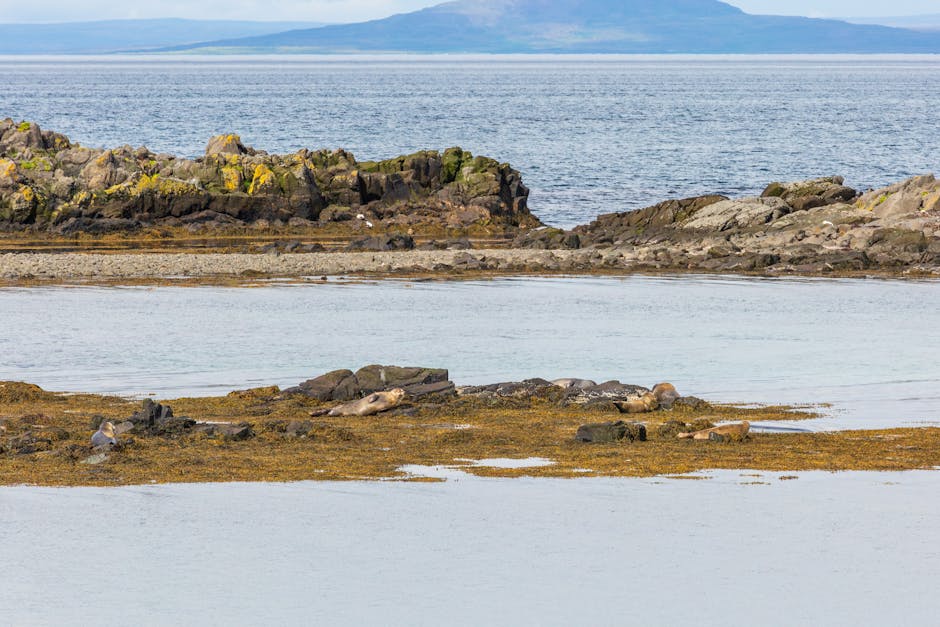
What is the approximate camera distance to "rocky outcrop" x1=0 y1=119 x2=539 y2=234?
44.3 m

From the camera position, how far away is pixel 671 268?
35.2m

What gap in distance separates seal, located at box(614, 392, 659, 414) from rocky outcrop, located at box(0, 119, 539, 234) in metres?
29.3

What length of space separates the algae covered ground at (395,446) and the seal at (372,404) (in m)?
0.14

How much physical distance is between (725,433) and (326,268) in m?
21.9

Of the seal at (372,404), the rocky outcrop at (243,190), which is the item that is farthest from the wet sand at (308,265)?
the seal at (372,404)

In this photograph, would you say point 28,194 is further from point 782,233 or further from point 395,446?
point 395,446

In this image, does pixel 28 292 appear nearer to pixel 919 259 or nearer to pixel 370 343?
pixel 370 343

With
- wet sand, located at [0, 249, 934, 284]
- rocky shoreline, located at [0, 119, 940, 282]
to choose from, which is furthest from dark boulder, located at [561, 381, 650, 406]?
rocky shoreline, located at [0, 119, 940, 282]

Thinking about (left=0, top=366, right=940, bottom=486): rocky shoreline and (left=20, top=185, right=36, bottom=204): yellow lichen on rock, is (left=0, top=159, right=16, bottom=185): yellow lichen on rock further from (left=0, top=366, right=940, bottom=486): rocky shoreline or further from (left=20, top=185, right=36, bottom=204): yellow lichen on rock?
(left=0, top=366, right=940, bottom=486): rocky shoreline

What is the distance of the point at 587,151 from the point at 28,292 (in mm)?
54774

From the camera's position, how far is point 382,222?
45.6 m

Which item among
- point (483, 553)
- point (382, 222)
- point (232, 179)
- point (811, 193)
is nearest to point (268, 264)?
point (382, 222)

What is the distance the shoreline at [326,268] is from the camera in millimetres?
33344

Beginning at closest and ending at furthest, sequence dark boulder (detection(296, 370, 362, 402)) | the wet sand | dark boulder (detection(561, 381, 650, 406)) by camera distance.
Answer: dark boulder (detection(561, 381, 650, 406)) < dark boulder (detection(296, 370, 362, 402)) < the wet sand
